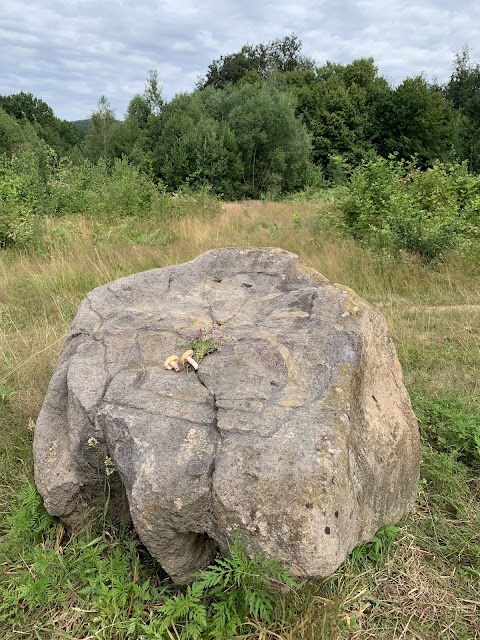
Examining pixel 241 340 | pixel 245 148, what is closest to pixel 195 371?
pixel 241 340

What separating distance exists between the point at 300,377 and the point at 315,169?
95.9 ft

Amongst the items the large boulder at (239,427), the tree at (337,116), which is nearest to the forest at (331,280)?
the large boulder at (239,427)

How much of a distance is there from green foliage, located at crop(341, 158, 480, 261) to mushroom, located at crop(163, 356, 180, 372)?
559 centimetres

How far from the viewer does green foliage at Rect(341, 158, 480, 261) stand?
7.21 metres

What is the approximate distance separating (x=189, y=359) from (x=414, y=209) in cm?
667

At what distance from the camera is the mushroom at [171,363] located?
7.98 ft

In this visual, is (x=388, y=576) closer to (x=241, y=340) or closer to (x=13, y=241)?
(x=241, y=340)

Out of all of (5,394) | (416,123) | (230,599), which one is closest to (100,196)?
(5,394)

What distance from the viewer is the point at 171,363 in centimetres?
245

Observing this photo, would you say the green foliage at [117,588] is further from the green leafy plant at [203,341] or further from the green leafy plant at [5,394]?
the green leafy plant at [5,394]

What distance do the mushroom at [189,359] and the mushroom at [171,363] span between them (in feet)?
0.11

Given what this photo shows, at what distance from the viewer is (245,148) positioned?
84.1ft

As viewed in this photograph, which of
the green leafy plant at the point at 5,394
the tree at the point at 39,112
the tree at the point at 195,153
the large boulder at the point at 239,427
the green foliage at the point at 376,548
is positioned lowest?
the green foliage at the point at 376,548

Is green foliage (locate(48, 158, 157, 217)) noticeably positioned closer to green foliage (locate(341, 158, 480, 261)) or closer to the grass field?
green foliage (locate(341, 158, 480, 261))
